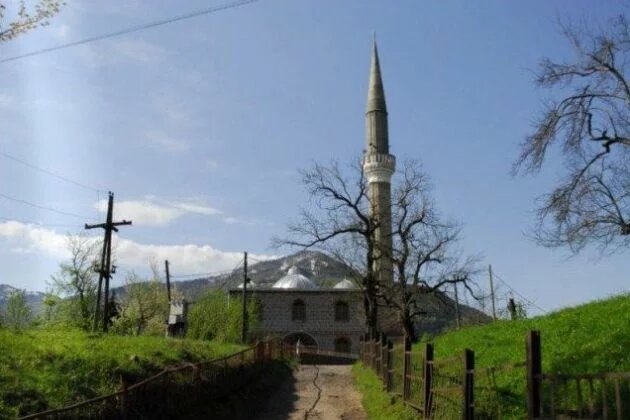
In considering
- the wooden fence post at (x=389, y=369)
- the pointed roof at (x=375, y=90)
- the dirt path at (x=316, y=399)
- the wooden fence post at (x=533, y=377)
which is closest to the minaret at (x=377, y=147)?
the pointed roof at (x=375, y=90)

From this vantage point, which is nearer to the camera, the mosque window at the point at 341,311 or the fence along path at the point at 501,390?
the fence along path at the point at 501,390

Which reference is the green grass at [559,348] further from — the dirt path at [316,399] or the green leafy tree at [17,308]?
the green leafy tree at [17,308]

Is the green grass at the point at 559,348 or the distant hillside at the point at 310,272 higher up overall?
the distant hillside at the point at 310,272

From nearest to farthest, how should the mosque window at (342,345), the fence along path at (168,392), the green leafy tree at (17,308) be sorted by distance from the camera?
the fence along path at (168,392) < the green leafy tree at (17,308) < the mosque window at (342,345)

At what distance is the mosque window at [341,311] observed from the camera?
53.2 meters

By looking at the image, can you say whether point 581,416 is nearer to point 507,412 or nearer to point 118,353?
point 507,412

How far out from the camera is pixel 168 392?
416 inches

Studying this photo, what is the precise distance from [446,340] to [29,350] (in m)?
12.0

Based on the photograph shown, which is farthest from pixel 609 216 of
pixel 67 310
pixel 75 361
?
pixel 67 310

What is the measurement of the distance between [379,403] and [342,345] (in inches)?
1554

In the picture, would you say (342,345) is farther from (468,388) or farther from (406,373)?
(468,388)

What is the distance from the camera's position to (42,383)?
29.8 feet

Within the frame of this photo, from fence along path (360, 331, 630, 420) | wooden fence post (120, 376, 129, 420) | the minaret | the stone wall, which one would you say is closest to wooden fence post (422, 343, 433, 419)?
fence along path (360, 331, 630, 420)

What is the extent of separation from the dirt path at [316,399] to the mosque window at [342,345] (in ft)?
95.6
